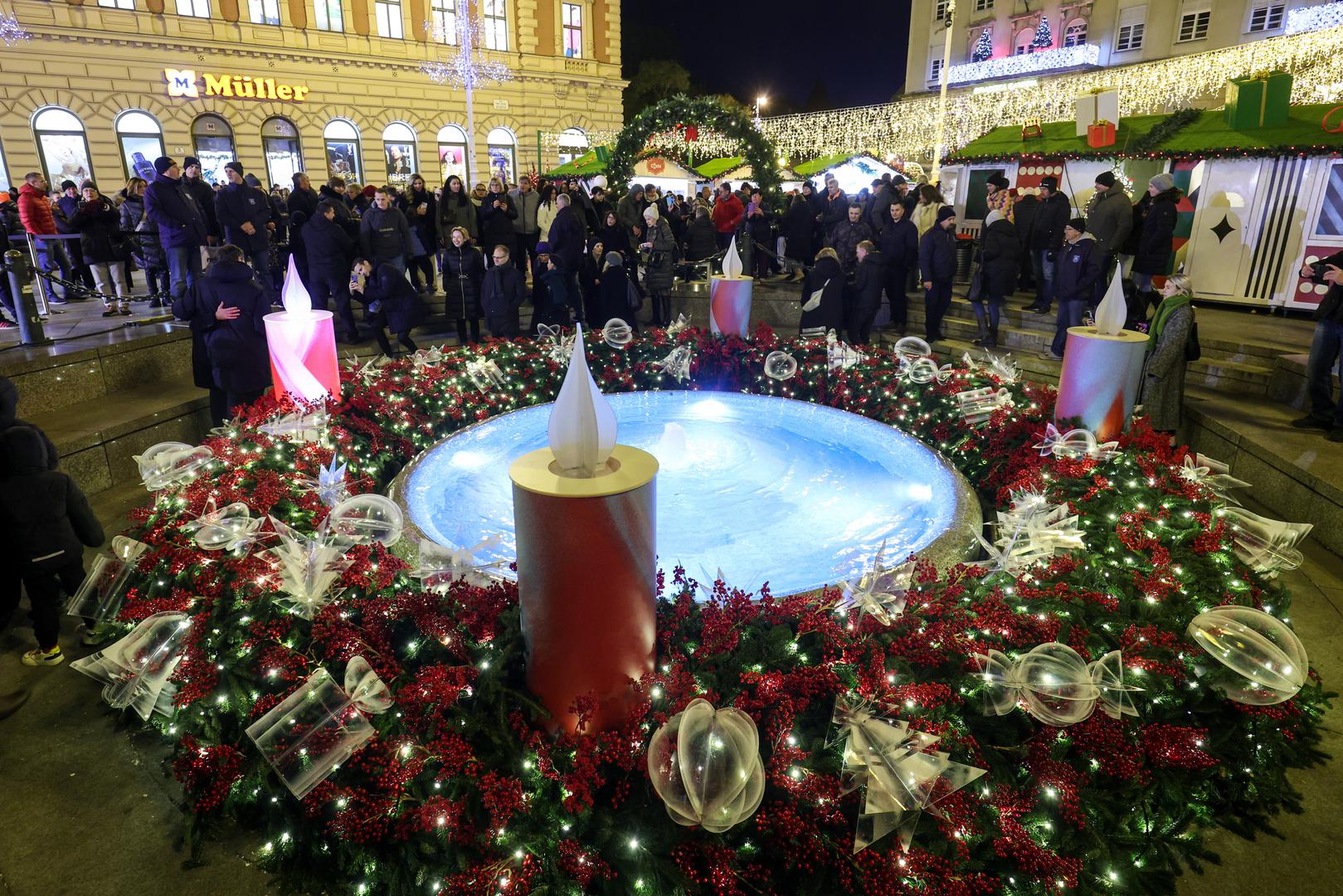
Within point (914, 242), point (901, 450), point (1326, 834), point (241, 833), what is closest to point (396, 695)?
point (241, 833)

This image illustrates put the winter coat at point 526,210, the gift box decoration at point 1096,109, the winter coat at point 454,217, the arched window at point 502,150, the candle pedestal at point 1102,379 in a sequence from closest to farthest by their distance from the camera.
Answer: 1. the candle pedestal at point 1102,379
2. the winter coat at point 454,217
3. the gift box decoration at point 1096,109
4. the winter coat at point 526,210
5. the arched window at point 502,150

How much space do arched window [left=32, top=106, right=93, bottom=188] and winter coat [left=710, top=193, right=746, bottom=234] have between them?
19.3 metres

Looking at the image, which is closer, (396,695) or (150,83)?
(396,695)

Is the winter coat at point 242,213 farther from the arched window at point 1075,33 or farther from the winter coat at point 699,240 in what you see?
the arched window at point 1075,33

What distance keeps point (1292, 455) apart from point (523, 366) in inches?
251

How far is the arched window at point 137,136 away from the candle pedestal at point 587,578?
2606 cm

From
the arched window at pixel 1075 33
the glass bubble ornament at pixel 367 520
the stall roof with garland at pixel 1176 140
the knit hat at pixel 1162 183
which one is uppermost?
the arched window at pixel 1075 33

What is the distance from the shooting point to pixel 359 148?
2680 cm

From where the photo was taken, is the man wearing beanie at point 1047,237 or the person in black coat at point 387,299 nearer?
the person in black coat at point 387,299

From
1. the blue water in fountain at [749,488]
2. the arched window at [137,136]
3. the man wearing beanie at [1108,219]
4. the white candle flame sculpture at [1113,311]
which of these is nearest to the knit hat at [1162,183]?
the man wearing beanie at [1108,219]

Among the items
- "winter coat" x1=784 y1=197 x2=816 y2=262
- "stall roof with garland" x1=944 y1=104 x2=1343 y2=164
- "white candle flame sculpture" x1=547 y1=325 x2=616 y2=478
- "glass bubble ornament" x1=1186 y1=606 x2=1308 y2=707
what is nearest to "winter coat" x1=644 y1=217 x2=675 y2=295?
"winter coat" x1=784 y1=197 x2=816 y2=262

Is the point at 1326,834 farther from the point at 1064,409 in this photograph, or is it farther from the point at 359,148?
the point at 359,148

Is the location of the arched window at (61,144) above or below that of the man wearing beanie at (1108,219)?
above

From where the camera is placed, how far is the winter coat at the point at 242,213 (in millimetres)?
9273
